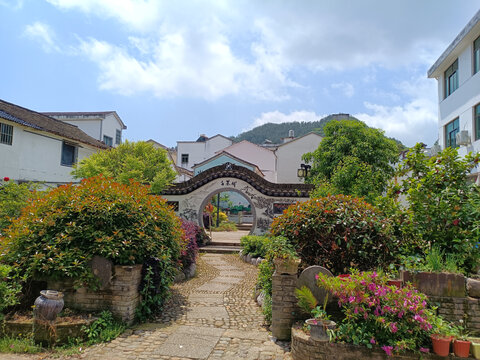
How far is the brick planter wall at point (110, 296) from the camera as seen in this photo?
5.02 metres

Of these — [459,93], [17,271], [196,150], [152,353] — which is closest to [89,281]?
[17,271]

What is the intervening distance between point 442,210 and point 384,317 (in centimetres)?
205

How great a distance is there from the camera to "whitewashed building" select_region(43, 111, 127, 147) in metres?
27.2

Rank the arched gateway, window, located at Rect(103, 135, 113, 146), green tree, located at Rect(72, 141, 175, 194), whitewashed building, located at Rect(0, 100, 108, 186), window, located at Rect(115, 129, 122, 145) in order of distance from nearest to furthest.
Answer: green tree, located at Rect(72, 141, 175, 194) < the arched gateway < whitewashed building, located at Rect(0, 100, 108, 186) < window, located at Rect(103, 135, 113, 146) < window, located at Rect(115, 129, 122, 145)

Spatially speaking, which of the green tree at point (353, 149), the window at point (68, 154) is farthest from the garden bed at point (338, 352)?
the window at point (68, 154)

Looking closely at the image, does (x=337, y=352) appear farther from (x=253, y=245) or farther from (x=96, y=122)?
(x=96, y=122)

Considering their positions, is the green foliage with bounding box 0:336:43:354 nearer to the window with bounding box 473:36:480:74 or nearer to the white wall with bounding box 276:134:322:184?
the window with bounding box 473:36:480:74

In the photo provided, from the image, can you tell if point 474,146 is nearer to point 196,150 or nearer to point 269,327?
point 269,327

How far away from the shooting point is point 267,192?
1467 centimetres

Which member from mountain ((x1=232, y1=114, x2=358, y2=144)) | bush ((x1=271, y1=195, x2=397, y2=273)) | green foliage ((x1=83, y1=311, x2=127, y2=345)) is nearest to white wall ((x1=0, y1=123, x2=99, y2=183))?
green foliage ((x1=83, y1=311, x2=127, y2=345))

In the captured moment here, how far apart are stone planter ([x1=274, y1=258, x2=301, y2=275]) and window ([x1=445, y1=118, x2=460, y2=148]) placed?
13279mm

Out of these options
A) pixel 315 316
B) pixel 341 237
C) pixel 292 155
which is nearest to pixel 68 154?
pixel 292 155

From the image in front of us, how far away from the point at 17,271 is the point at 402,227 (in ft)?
19.3

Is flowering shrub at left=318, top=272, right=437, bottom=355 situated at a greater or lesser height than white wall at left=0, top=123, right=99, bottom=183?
lesser
